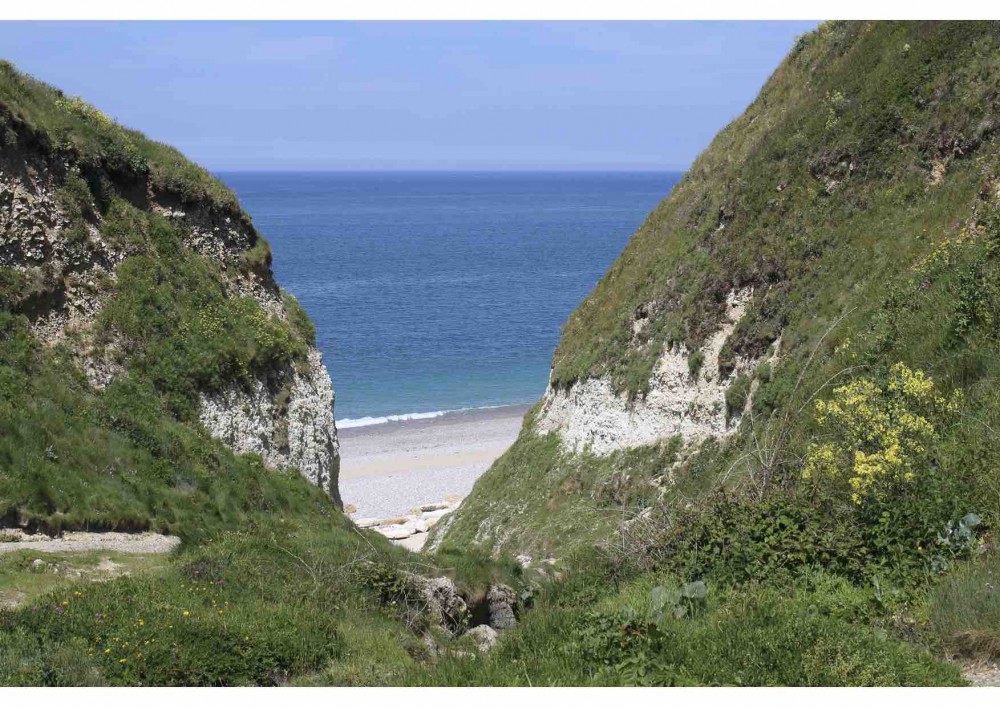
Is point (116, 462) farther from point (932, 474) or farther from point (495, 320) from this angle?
point (495, 320)

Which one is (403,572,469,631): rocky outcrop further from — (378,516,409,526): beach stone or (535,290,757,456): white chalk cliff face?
(378,516,409,526): beach stone

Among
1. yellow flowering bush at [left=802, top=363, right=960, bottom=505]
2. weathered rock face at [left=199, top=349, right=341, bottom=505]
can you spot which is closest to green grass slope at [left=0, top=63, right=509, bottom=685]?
weathered rock face at [left=199, top=349, right=341, bottom=505]

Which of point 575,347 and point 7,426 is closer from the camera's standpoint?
point 7,426

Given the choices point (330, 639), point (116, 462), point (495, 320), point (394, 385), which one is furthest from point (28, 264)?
point (495, 320)

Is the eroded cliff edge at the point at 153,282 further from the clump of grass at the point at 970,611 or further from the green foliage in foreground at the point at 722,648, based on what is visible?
the clump of grass at the point at 970,611

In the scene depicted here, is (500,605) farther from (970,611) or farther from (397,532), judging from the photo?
(397,532)

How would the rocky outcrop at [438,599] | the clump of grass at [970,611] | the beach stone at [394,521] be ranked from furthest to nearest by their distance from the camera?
the beach stone at [394,521] → the rocky outcrop at [438,599] → the clump of grass at [970,611]

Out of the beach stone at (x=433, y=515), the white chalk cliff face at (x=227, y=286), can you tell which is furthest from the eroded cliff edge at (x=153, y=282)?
the beach stone at (x=433, y=515)
